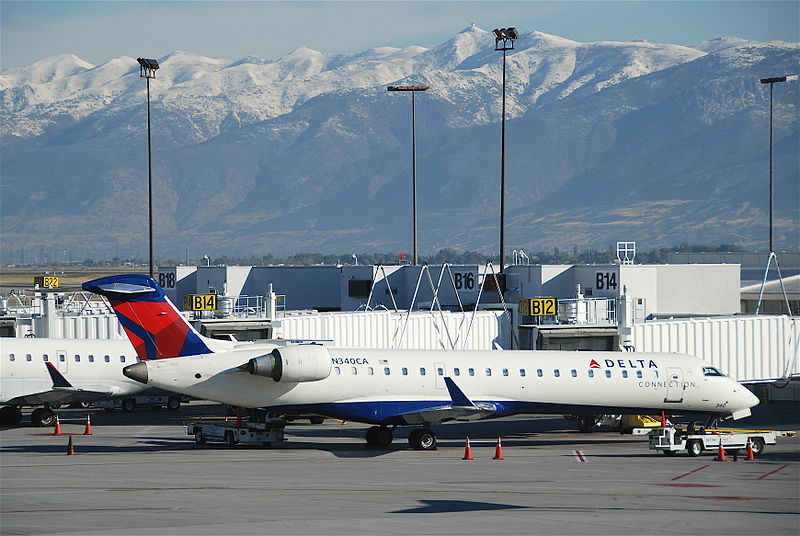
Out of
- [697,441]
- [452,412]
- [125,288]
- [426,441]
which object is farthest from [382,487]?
[697,441]

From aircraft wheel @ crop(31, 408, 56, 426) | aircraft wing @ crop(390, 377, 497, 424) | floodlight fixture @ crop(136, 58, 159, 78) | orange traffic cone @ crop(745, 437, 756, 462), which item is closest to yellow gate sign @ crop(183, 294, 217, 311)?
aircraft wheel @ crop(31, 408, 56, 426)

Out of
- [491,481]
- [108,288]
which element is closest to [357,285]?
Result: [108,288]

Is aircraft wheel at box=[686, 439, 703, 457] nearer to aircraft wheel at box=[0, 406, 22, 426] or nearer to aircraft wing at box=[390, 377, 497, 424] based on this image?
aircraft wing at box=[390, 377, 497, 424]

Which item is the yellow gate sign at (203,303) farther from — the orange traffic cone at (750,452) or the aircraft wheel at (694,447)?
the orange traffic cone at (750,452)

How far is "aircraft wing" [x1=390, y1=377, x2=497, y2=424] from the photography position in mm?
42938

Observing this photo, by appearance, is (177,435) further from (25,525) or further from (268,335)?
(25,525)

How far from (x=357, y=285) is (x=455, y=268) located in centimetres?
794

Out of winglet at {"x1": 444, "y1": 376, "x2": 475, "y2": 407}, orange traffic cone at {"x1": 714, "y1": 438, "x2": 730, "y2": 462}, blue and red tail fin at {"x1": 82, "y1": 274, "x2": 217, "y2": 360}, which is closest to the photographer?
orange traffic cone at {"x1": 714, "y1": 438, "x2": 730, "y2": 462}

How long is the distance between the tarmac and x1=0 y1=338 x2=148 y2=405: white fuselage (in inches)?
86.4

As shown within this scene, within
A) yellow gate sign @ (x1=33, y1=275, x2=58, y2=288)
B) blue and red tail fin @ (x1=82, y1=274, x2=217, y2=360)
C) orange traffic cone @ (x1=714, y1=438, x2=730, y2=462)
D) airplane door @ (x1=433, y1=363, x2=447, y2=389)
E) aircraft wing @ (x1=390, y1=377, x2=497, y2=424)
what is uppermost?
yellow gate sign @ (x1=33, y1=275, x2=58, y2=288)

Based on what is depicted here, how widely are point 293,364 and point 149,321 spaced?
513 centimetres

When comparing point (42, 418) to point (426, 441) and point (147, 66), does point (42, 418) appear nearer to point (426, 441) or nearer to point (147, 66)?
point (426, 441)

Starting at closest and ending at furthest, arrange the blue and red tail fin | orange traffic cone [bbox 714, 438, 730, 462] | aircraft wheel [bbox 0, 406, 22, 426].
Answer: orange traffic cone [bbox 714, 438, 730, 462], the blue and red tail fin, aircraft wheel [bbox 0, 406, 22, 426]

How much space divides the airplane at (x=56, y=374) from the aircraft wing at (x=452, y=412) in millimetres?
13240
